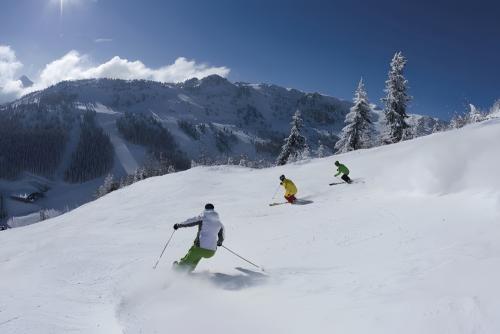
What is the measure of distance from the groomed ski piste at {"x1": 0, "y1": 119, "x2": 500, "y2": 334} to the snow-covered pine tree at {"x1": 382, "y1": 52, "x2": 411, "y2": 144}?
31.0 metres

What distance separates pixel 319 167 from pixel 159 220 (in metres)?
13.6

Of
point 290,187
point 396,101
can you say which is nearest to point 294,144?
point 396,101

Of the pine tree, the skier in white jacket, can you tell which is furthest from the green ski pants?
the pine tree

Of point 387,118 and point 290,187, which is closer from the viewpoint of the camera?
point 290,187

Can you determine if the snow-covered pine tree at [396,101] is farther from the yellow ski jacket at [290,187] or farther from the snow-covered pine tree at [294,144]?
the yellow ski jacket at [290,187]

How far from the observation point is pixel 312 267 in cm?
1026

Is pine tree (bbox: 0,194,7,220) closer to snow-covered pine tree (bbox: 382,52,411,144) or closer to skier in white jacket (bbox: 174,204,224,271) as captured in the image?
snow-covered pine tree (bbox: 382,52,411,144)

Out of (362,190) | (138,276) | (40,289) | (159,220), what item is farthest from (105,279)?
(362,190)

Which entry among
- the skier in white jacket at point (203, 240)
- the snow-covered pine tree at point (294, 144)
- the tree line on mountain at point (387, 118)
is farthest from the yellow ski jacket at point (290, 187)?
the snow-covered pine tree at point (294, 144)

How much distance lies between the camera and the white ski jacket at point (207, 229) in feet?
36.1

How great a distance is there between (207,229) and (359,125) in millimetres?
45115

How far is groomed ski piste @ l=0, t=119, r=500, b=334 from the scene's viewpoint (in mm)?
6910

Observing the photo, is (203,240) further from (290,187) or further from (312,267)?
(290,187)

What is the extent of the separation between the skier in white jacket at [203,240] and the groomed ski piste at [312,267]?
38cm
